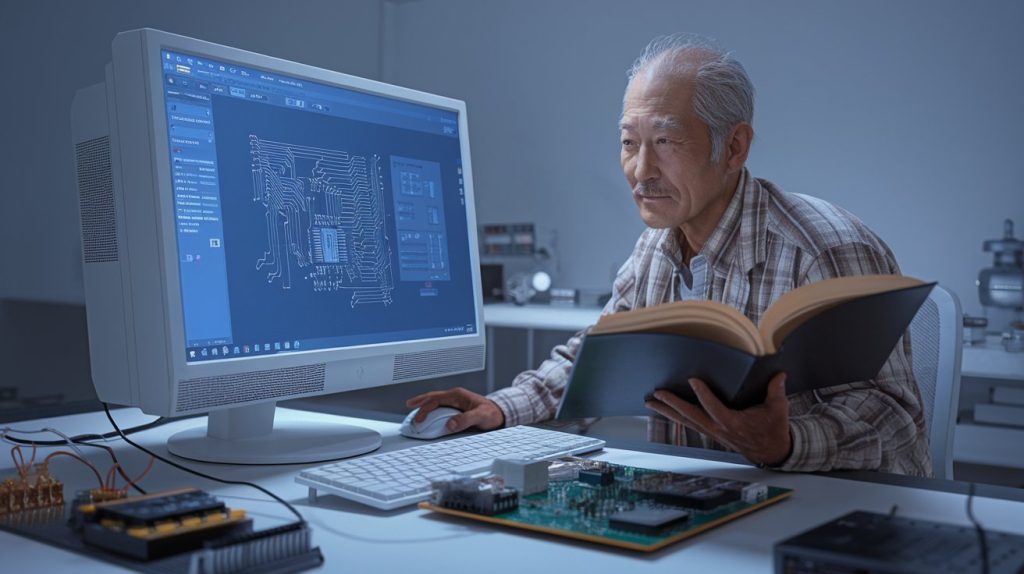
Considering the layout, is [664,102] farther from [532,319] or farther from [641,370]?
[532,319]

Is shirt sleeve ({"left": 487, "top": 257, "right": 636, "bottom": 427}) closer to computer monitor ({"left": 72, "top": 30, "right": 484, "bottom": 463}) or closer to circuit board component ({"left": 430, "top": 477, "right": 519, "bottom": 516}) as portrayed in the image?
computer monitor ({"left": 72, "top": 30, "right": 484, "bottom": 463})

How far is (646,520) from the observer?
749 mm

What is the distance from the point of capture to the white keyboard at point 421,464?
85cm

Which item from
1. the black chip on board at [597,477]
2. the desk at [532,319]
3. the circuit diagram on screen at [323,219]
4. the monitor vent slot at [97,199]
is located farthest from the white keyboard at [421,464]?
the desk at [532,319]

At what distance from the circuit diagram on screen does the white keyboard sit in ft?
0.75

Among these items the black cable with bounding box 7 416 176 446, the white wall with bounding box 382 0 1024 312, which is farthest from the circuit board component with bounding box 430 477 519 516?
the white wall with bounding box 382 0 1024 312

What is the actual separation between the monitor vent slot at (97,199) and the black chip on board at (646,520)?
2.03 feet

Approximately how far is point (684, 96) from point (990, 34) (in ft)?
7.75

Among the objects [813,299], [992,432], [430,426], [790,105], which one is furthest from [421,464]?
[790,105]

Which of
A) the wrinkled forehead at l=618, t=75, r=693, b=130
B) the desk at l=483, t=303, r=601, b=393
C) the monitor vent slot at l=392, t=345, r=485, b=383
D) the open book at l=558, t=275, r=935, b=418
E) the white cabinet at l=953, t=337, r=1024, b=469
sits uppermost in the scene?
the wrinkled forehead at l=618, t=75, r=693, b=130

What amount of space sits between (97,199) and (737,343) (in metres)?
0.72

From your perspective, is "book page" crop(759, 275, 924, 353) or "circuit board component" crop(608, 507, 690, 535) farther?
"book page" crop(759, 275, 924, 353)

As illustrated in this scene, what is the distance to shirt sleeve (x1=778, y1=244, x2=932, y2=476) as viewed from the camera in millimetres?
1048

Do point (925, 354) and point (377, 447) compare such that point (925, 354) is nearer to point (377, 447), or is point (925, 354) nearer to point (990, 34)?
point (377, 447)
